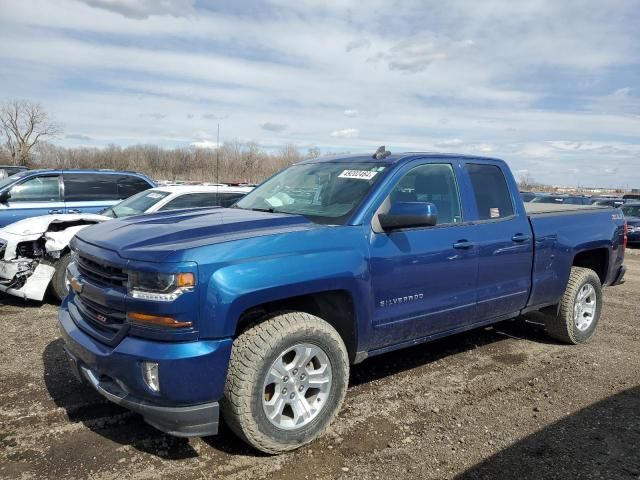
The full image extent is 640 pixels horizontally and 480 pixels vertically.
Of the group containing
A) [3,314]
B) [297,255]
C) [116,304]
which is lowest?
[3,314]

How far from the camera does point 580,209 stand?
233 inches

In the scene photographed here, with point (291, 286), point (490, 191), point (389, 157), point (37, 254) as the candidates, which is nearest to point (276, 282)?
point (291, 286)

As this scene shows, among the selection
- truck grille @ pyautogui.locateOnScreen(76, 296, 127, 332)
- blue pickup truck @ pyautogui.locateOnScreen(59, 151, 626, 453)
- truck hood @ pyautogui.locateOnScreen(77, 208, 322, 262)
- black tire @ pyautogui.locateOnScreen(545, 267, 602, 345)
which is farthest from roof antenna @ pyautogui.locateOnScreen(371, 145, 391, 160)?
black tire @ pyautogui.locateOnScreen(545, 267, 602, 345)

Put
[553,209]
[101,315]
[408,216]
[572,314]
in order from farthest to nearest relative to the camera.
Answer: [553,209] < [572,314] < [408,216] < [101,315]

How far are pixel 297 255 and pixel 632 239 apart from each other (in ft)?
60.5

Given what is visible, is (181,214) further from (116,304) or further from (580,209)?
(580,209)

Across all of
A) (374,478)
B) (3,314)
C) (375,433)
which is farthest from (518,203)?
(3,314)

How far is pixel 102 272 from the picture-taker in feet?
10.4

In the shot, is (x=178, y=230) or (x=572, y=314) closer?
(x=178, y=230)

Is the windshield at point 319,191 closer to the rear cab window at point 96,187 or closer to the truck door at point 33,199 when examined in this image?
the rear cab window at point 96,187

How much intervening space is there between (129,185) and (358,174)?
284 inches

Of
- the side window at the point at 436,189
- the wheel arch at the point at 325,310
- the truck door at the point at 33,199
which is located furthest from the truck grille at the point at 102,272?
the truck door at the point at 33,199

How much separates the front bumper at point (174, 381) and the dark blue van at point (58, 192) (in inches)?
290

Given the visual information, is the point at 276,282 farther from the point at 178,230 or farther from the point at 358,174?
the point at 358,174
